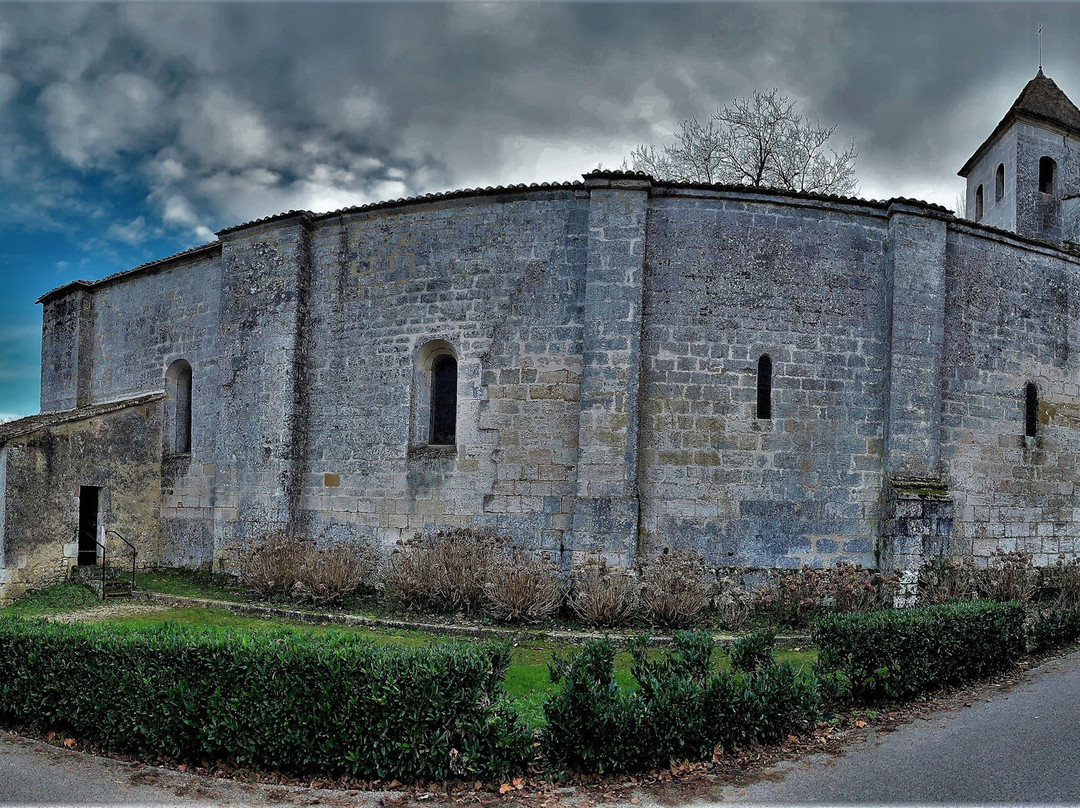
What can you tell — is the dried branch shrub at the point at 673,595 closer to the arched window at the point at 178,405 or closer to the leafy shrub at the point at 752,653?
the leafy shrub at the point at 752,653

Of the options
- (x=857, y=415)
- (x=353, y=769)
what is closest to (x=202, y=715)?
(x=353, y=769)

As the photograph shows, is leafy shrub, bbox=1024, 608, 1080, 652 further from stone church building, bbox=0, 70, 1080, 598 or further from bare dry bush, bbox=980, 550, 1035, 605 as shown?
stone church building, bbox=0, 70, 1080, 598

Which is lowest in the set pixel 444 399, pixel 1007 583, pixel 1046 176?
pixel 1007 583

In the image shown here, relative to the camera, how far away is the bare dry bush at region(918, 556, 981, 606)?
33.3 feet

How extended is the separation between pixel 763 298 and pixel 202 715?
9581 millimetres

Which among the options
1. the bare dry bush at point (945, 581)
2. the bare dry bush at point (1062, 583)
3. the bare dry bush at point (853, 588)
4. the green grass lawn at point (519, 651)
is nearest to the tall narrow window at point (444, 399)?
the green grass lawn at point (519, 651)

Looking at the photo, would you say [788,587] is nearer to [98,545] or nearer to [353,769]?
[353,769]

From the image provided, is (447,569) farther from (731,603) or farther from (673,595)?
(731,603)

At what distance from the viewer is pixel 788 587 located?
9727 millimetres

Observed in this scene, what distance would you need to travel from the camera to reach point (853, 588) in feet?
30.6

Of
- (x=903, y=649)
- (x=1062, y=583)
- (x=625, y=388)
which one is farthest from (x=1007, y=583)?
(x=625, y=388)

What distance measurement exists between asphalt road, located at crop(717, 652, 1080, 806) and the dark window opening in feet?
45.3

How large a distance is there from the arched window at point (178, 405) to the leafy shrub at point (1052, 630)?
598 inches

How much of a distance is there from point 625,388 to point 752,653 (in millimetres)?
5221
